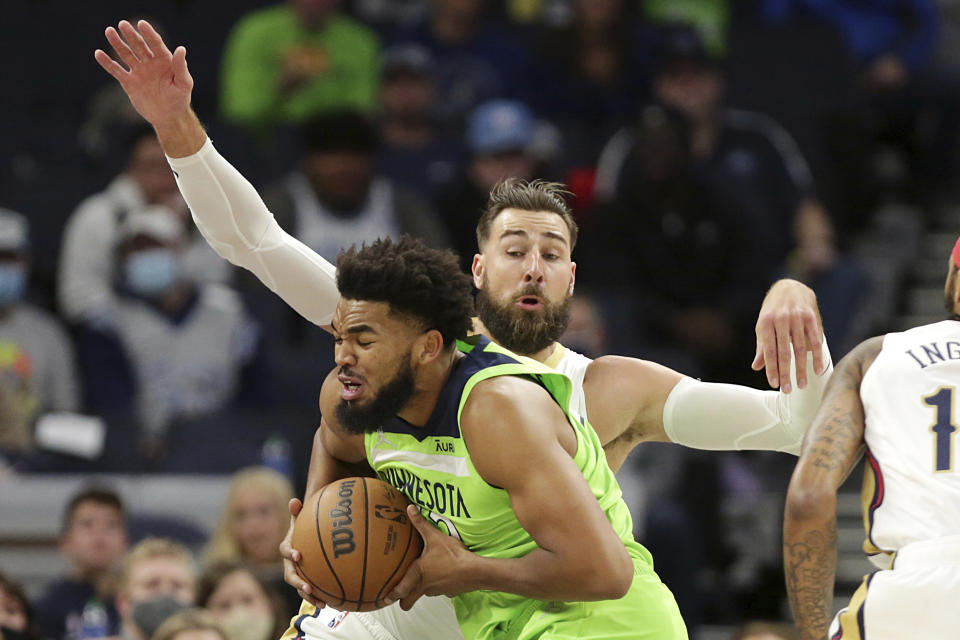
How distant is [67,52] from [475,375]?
296 inches

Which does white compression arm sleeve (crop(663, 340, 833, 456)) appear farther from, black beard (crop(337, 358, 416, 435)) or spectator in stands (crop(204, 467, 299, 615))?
spectator in stands (crop(204, 467, 299, 615))

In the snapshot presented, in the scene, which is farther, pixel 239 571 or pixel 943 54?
pixel 943 54

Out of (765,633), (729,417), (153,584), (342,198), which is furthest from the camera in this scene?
(342,198)

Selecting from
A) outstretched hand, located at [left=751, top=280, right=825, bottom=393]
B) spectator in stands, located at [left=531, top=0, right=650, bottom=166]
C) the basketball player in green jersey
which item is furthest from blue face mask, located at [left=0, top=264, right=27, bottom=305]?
outstretched hand, located at [left=751, top=280, right=825, bottom=393]

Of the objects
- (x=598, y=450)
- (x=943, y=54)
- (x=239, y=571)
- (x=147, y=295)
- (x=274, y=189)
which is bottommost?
(x=239, y=571)

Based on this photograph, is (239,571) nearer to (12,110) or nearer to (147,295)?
(147,295)

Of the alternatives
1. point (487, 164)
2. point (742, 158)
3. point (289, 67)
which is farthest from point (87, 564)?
point (742, 158)

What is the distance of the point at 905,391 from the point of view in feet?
13.3

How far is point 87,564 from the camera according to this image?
24.7 ft

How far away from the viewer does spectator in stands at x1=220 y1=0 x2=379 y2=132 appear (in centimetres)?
1039

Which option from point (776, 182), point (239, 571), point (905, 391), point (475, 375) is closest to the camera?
point (905, 391)

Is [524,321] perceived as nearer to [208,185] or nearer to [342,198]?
[208,185]

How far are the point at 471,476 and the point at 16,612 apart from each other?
9.96ft

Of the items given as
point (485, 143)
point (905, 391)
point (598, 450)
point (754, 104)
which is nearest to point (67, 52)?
point (485, 143)
